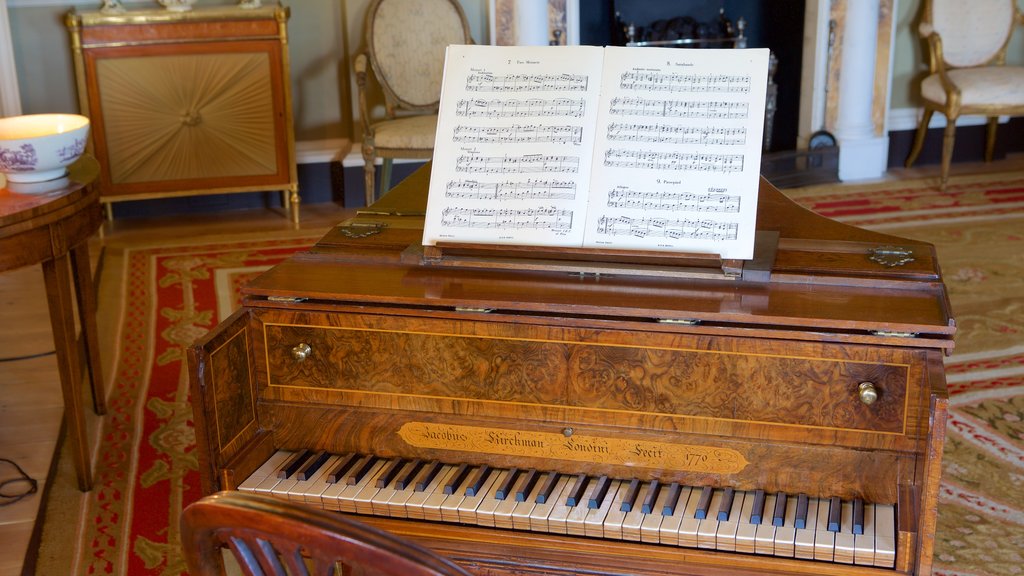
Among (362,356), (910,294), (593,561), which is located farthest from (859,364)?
(362,356)

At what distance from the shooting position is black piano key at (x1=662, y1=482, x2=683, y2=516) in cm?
174

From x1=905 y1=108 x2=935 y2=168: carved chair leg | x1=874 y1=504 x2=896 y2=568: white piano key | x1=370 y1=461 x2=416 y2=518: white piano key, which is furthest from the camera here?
x1=905 y1=108 x2=935 y2=168: carved chair leg

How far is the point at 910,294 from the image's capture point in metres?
1.86

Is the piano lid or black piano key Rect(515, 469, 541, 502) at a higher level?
the piano lid

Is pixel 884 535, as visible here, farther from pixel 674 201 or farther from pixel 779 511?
pixel 674 201

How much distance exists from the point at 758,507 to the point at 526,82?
2.82ft

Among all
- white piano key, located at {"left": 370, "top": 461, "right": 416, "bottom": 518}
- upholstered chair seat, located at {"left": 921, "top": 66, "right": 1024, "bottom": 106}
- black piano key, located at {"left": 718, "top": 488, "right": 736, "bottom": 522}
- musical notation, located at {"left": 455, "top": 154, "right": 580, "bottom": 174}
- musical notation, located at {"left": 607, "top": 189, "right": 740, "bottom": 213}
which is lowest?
white piano key, located at {"left": 370, "top": 461, "right": 416, "bottom": 518}

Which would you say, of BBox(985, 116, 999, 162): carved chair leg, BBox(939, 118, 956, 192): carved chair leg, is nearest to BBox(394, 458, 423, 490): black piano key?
BBox(939, 118, 956, 192): carved chair leg

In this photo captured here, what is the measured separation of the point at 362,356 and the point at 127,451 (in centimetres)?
157

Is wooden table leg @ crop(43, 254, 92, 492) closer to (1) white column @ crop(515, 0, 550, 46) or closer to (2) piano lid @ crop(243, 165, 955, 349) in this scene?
(2) piano lid @ crop(243, 165, 955, 349)

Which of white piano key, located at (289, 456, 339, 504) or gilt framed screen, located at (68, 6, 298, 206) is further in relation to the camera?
gilt framed screen, located at (68, 6, 298, 206)

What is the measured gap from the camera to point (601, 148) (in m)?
1.94

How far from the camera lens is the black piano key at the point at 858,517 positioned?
1.66m

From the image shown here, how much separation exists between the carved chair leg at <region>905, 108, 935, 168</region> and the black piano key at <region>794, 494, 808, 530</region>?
5013 millimetres
